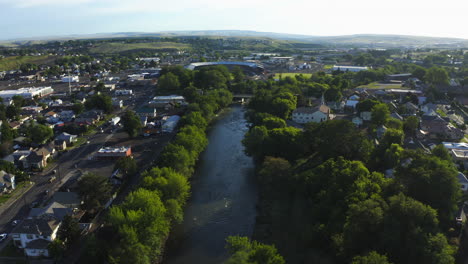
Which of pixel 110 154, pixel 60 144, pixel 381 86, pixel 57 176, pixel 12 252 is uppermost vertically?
pixel 381 86

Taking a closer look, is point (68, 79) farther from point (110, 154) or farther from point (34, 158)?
point (110, 154)

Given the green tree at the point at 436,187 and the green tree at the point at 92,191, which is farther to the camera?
the green tree at the point at 92,191

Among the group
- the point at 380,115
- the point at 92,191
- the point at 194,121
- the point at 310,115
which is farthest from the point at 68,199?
the point at 380,115

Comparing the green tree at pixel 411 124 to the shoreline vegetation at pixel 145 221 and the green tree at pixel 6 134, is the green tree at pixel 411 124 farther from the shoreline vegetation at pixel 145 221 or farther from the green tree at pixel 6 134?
the green tree at pixel 6 134

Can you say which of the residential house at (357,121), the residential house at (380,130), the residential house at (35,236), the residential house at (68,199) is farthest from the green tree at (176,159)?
the residential house at (357,121)

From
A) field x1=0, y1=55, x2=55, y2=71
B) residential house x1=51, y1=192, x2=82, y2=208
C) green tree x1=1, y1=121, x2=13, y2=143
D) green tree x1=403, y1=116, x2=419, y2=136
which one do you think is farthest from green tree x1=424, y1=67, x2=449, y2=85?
field x1=0, y1=55, x2=55, y2=71

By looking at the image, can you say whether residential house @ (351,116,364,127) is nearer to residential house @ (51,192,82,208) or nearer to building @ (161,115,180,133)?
building @ (161,115,180,133)
